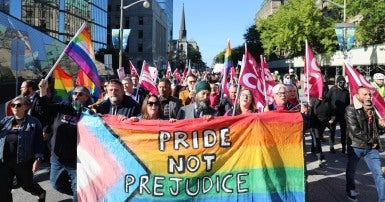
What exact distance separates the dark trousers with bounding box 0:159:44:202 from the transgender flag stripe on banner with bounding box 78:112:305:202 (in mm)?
765

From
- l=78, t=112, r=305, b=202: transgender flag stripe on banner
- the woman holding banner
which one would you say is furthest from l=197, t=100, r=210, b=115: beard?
l=78, t=112, r=305, b=202: transgender flag stripe on banner

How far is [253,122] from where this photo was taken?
552 cm

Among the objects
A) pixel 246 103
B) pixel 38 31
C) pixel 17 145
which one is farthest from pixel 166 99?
pixel 38 31

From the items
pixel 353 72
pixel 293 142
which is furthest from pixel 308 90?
pixel 293 142

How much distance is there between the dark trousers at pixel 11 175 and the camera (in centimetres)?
562

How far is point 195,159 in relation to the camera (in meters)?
5.42

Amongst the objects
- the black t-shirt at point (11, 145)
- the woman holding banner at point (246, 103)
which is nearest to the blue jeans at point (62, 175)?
the black t-shirt at point (11, 145)

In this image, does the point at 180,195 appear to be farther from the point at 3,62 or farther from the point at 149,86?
the point at 3,62

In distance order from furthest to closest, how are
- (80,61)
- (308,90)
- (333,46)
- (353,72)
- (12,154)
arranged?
(333,46) < (308,90) < (353,72) < (80,61) < (12,154)

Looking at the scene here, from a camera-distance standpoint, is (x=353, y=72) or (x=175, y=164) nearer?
(x=175, y=164)

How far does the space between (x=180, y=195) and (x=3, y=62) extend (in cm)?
1819

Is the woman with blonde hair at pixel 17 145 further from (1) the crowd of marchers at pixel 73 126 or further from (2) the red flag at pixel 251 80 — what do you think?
(2) the red flag at pixel 251 80

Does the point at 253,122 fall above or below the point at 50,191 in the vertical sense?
above

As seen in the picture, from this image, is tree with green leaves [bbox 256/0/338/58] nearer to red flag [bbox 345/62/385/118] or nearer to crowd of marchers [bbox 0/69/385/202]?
red flag [bbox 345/62/385/118]
